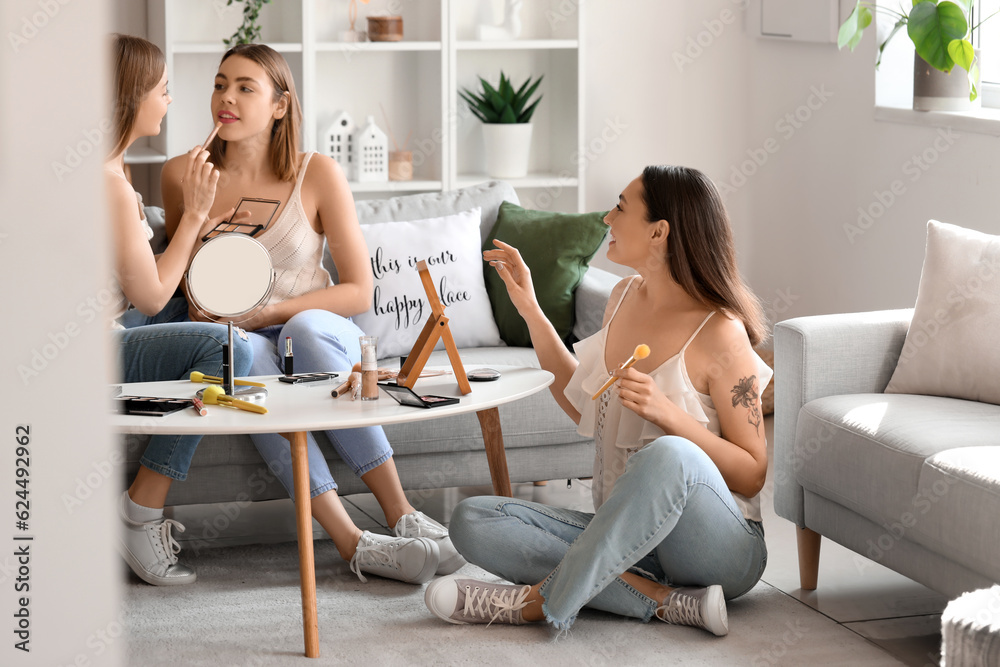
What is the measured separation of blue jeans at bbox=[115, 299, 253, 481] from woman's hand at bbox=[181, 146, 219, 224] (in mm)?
231

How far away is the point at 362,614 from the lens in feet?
6.85

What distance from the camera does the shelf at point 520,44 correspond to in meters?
3.57

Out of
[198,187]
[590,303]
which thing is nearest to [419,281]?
[590,303]

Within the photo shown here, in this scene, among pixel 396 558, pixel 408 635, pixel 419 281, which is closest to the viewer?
pixel 408 635

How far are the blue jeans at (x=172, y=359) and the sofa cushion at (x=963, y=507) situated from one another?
130 centimetres

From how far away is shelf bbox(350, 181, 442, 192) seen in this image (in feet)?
11.6

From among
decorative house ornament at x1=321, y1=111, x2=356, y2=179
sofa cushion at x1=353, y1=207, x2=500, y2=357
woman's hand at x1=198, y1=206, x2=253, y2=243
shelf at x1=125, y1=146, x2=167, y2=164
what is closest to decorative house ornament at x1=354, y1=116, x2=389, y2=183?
decorative house ornament at x1=321, y1=111, x2=356, y2=179

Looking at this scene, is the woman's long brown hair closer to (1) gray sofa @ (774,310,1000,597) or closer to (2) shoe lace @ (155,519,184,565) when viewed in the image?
(1) gray sofa @ (774,310,1000,597)

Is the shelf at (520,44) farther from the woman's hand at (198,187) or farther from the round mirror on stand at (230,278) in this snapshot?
the round mirror on stand at (230,278)

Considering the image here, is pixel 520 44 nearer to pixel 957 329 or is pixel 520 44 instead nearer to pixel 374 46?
pixel 374 46

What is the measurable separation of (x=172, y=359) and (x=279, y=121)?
67cm

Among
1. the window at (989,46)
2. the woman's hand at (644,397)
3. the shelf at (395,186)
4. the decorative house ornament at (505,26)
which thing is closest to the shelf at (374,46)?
the decorative house ornament at (505,26)

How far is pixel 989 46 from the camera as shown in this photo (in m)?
3.16

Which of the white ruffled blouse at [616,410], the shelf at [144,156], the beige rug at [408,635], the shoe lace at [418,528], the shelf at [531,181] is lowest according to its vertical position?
the beige rug at [408,635]
